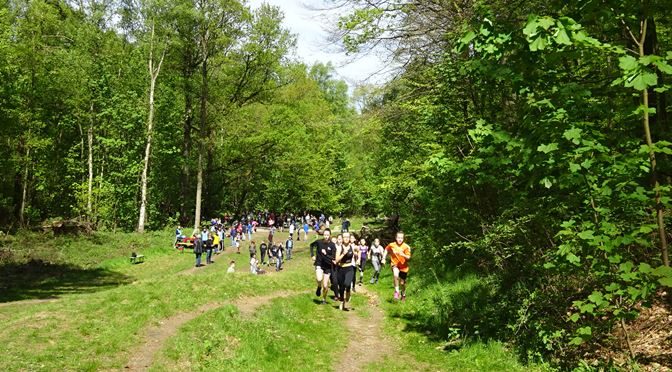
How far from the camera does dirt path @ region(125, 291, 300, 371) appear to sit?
8.57 m

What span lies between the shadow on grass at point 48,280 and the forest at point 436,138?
8.87 metres

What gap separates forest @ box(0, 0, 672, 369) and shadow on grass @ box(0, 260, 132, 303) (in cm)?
887

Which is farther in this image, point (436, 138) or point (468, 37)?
point (436, 138)

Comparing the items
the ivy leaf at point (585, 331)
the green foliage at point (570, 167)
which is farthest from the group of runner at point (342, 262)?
the ivy leaf at point (585, 331)

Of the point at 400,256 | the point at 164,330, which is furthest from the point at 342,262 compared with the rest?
the point at 164,330

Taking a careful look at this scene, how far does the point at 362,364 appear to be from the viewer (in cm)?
873

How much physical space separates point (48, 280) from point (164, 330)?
14.1m

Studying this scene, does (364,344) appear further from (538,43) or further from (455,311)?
(538,43)

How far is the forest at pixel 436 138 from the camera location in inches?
229

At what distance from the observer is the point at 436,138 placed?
13797 millimetres

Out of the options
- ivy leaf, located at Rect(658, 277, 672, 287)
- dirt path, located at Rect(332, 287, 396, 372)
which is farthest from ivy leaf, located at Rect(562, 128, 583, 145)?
dirt path, located at Rect(332, 287, 396, 372)

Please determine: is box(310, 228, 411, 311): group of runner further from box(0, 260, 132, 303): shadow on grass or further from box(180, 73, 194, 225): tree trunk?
box(180, 73, 194, 225): tree trunk

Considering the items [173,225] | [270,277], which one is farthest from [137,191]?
[270,277]

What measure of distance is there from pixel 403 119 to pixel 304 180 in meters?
30.7
